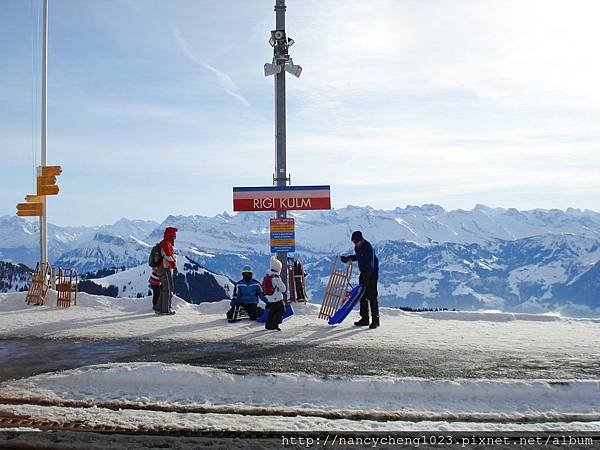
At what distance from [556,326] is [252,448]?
11.1m

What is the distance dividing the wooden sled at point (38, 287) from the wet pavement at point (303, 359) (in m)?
6.82

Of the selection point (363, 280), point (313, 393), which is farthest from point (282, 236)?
point (313, 393)

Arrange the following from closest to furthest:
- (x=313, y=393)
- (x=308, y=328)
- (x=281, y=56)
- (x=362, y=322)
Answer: (x=313, y=393), (x=308, y=328), (x=362, y=322), (x=281, y=56)

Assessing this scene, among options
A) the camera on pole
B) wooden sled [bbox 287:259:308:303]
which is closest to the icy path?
wooden sled [bbox 287:259:308:303]

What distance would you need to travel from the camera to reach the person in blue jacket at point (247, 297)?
45.7ft

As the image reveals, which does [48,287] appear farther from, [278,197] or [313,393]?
[313,393]

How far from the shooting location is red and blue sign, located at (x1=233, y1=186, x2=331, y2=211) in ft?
55.8

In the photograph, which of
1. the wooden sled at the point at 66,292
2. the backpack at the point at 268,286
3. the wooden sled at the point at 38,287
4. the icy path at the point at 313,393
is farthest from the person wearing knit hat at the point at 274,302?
the wooden sled at the point at 38,287

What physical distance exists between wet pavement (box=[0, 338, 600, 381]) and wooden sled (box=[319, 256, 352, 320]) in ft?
13.3

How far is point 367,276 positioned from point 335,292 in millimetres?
1948

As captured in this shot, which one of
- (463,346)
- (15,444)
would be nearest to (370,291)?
(463,346)

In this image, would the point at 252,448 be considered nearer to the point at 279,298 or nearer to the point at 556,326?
the point at 279,298

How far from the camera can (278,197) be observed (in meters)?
17.0

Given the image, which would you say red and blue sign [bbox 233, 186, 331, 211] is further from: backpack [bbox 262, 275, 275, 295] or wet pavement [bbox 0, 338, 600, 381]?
wet pavement [bbox 0, 338, 600, 381]
